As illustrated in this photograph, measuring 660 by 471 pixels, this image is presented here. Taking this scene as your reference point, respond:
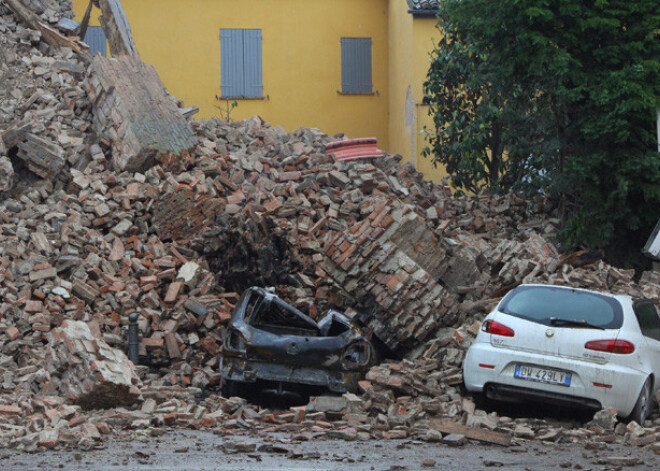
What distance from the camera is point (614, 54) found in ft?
54.9

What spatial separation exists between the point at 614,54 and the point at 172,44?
14.6 m

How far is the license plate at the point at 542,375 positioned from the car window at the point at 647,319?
1160 millimetres

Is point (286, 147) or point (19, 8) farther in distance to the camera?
point (19, 8)

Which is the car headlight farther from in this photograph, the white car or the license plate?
the license plate

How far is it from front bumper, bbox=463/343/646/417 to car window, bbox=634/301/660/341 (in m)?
0.80

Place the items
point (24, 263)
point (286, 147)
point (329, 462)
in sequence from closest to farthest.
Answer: point (329, 462), point (24, 263), point (286, 147)

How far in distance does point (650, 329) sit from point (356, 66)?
61.2 ft

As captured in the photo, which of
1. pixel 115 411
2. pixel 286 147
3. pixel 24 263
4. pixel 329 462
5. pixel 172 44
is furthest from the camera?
pixel 172 44

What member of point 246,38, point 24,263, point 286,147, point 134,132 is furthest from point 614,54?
point 246,38

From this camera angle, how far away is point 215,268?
579 inches

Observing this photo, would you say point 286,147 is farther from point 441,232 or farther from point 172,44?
point 172,44

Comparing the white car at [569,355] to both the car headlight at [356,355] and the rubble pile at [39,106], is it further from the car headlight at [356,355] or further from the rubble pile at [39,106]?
the rubble pile at [39,106]

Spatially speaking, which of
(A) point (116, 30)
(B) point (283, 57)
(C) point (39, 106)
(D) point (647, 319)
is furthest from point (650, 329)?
(B) point (283, 57)

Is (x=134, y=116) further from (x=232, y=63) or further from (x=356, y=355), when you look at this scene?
(x=232, y=63)
